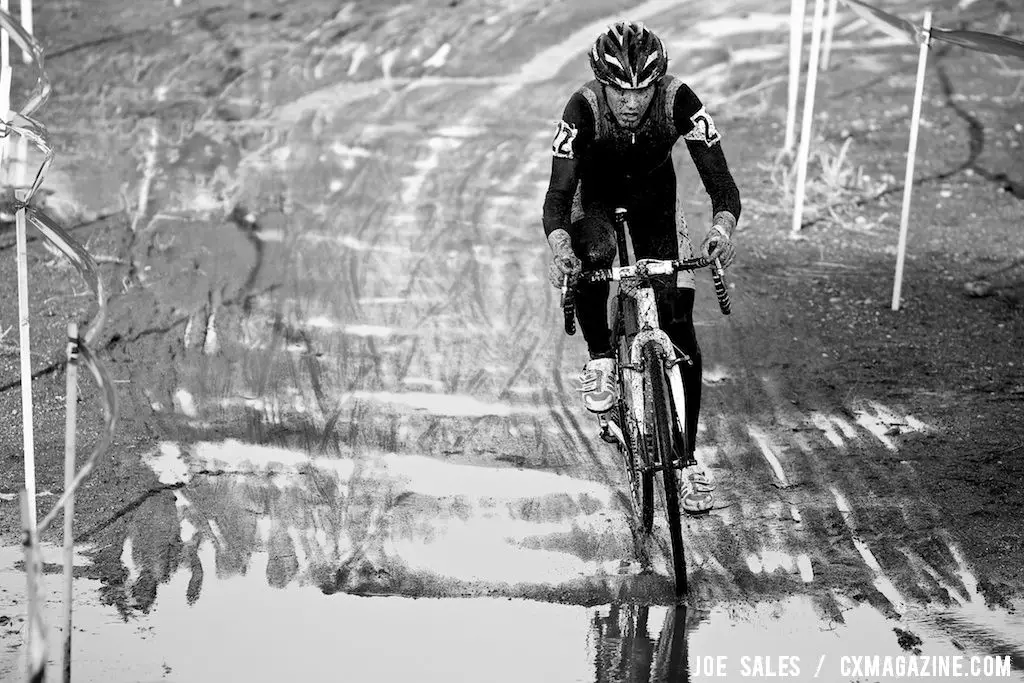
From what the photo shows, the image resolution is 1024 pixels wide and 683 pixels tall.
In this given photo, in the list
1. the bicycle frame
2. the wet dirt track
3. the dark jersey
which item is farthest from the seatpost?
the wet dirt track

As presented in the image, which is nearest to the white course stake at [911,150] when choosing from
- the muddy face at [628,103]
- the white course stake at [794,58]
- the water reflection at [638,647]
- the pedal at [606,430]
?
the white course stake at [794,58]

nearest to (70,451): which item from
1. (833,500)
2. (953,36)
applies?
(833,500)

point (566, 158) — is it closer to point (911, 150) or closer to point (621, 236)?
point (621, 236)

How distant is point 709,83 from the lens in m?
13.0

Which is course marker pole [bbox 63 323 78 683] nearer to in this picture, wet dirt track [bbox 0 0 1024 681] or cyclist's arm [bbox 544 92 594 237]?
wet dirt track [bbox 0 0 1024 681]

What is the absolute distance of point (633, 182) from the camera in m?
5.35

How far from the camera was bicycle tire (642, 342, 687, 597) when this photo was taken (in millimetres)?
4910

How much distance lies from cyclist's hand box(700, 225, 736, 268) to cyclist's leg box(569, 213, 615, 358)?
43 cm

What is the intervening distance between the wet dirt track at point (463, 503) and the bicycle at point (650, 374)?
36 centimetres

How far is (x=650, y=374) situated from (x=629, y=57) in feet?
4.35

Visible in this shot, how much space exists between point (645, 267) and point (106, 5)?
12725 mm

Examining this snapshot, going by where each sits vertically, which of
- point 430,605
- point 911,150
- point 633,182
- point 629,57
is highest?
point 911,150

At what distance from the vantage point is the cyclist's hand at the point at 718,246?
5.01 m

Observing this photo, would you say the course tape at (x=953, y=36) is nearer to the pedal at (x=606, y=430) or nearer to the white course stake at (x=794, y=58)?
the white course stake at (x=794, y=58)
